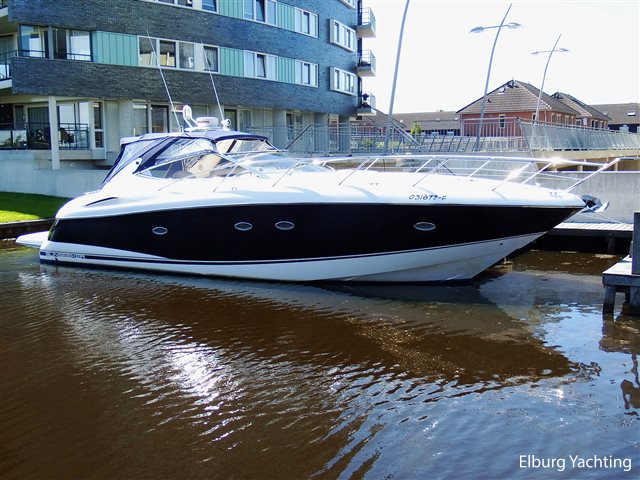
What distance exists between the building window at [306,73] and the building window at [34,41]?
13.3m

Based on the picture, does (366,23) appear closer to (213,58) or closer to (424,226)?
(213,58)

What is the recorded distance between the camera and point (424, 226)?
10.4 metres

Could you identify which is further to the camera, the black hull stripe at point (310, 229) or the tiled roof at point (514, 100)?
the tiled roof at point (514, 100)

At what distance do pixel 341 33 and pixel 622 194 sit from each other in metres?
27.8

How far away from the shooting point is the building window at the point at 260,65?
30.7 m

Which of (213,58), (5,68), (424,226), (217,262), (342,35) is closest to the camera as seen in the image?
(424,226)

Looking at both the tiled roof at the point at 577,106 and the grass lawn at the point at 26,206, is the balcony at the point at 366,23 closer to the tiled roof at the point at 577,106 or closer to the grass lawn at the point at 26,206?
the grass lawn at the point at 26,206

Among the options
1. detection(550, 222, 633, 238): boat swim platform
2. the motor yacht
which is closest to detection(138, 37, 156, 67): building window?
the motor yacht

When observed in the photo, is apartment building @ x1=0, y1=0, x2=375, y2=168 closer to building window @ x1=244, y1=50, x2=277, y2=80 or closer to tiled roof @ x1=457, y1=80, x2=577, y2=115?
building window @ x1=244, y1=50, x2=277, y2=80

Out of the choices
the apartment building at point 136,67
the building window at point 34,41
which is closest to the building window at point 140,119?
the apartment building at point 136,67

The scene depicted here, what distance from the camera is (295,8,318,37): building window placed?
112 feet

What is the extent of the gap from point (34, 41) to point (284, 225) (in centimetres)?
1844

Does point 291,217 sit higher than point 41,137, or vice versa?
point 41,137

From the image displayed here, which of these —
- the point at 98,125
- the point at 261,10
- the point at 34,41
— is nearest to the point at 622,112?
the point at 261,10
